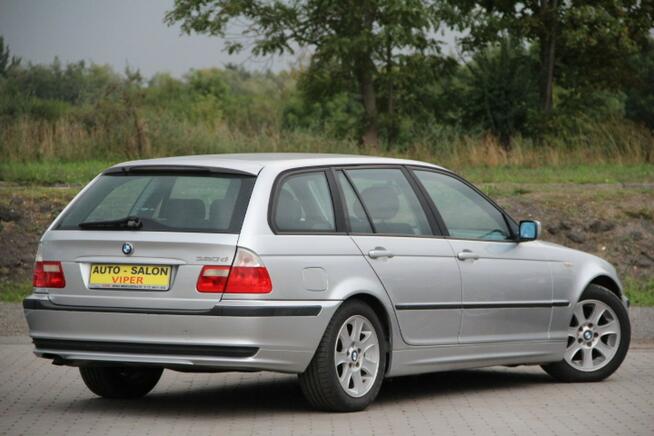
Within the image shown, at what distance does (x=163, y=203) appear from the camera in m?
9.17

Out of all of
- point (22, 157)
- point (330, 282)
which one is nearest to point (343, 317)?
point (330, 282)

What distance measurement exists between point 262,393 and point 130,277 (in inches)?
76.5

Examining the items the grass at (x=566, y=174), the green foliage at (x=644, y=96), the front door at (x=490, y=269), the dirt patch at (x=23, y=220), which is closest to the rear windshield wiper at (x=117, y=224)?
the front door at (x=490, y=269)

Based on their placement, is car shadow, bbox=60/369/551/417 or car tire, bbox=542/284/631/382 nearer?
car shadow, bbox=60/369/551/417

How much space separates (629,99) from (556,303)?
1631 inches

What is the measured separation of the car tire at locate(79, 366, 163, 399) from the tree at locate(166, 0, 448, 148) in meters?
30.0

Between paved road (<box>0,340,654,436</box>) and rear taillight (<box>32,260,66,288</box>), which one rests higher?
rear taillight (<box>32,260,66,288</box>)

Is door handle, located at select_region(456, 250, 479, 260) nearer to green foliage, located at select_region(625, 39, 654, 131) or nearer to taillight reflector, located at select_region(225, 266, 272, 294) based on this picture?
taillight reflector, located at select_region(225, 266, 272, 294)

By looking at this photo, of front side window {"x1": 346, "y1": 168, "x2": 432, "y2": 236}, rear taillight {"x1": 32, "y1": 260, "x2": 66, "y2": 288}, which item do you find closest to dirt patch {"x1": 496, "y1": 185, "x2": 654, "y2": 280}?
front side window {"x1": 346, "y1": 168, "x2": 432, "y2": 236}

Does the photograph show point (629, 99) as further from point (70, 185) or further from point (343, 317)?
point (343, 317)

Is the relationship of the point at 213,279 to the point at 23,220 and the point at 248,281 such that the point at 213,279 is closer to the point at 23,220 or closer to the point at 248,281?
the point at 248,281

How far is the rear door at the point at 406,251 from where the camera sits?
31.3ft

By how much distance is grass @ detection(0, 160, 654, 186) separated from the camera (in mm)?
22969

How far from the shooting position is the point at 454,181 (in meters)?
10.7
